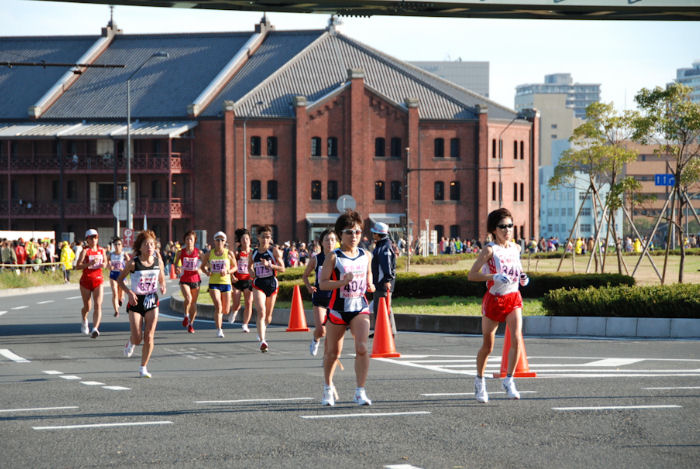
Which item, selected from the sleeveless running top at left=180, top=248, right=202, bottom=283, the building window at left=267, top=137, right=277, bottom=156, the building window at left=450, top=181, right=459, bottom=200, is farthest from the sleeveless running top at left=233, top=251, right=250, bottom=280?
the building window at left=450, top=181, right=459, bottom=200

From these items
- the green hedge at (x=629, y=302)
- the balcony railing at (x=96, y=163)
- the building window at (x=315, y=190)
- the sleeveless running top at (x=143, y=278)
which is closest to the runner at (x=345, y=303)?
the sleeveless running top at (x=143, y=278)

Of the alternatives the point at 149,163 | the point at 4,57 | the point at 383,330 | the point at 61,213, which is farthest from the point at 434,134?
the point at 383,330

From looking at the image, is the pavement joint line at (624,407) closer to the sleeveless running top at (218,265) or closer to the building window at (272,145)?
the sleeveless running top at (218,265)

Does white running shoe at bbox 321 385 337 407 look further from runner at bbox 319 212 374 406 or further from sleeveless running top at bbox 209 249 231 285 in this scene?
sleeveless running top at bbox 209 249 231 285

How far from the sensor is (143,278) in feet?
41.8

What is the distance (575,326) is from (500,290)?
9.07 meters

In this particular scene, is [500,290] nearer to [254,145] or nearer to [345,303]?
[345,303]

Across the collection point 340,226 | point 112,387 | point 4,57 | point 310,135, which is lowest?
point 112,387

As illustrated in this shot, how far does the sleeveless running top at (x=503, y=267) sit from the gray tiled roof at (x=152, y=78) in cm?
6413

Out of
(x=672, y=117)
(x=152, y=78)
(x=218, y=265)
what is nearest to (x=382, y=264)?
(x=218, y=265)

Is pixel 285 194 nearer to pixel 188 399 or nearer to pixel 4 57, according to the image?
pixel 4 57

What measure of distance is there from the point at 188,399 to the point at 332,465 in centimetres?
349

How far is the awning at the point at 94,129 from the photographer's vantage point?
69875 mm

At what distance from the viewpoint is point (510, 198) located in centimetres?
7625
